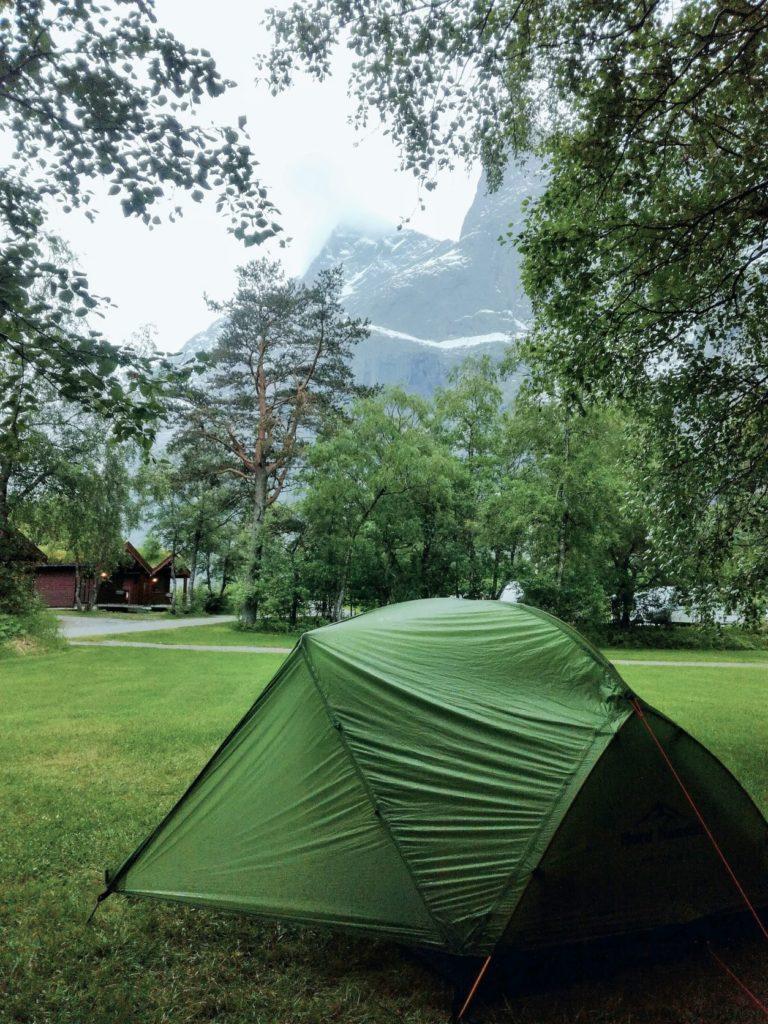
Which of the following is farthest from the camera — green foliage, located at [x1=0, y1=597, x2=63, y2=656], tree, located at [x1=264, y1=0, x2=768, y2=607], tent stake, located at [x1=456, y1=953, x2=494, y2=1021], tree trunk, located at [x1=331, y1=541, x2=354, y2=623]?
tree trunk, located at [x1=331, y1=541, x2=354, y2=623]

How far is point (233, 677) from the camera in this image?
45.1 ft

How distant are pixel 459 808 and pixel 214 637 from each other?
20476mm

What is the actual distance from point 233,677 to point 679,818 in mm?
11437

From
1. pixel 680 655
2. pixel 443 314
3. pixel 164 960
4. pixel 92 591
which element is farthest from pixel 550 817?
pixel 443 314

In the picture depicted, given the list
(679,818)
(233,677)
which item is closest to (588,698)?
(679,818)

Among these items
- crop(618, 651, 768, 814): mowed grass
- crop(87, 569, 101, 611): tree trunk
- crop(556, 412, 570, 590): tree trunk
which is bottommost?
crop(618, 651, 768, 814): mowed grass

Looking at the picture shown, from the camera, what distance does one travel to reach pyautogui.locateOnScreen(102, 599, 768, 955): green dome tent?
130 inches

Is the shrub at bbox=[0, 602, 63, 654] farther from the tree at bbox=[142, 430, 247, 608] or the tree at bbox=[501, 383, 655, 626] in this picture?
the tree at bbox=[501, 383, 655, 626]

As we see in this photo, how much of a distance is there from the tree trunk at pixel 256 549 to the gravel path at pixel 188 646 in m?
5.33

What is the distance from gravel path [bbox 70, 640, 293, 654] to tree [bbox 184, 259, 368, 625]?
624cm

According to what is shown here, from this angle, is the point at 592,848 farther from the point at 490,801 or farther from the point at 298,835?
the point at 298,835

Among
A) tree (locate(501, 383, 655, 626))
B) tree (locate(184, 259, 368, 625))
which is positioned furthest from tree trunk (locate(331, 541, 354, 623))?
tree (locate(501, 383, 655, 626))

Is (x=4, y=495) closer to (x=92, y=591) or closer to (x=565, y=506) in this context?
(x=565, y=506)

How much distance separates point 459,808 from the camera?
139 inches
